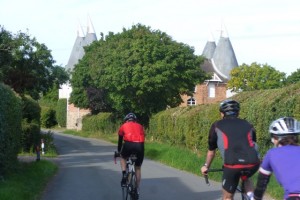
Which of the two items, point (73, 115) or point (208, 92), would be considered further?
point (73, 115)

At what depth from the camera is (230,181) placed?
814 centimetres

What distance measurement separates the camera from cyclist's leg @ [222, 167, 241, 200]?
26.5 feet

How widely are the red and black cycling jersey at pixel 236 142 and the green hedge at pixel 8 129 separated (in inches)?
347

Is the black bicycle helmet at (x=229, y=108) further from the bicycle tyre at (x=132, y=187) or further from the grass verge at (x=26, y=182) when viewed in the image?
the grass verge at (x=26, y=182)

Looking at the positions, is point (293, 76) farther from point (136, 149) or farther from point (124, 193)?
point (136, 149)

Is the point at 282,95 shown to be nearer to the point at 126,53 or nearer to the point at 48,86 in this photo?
the point at 48,86

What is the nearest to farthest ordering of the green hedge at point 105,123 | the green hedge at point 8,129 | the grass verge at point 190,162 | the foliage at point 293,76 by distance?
the grass verge at point 190,162 → the green hedge at point 8,129 → the green hedge at point 105,123 → the foliage at point 293,76

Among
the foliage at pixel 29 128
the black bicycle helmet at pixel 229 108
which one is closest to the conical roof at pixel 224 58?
the foliage at pixel 29 128

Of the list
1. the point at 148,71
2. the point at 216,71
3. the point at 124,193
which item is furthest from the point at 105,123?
the point at 124,193

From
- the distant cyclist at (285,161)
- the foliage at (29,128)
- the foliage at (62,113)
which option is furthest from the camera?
the foliage at (62,113)

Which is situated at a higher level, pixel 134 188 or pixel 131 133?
pixel 131 133

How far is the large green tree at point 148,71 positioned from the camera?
48188 millimetres

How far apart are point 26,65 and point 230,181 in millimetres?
22910

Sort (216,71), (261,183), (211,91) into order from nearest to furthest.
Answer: (261,183)
(211,91)
(216,71)
